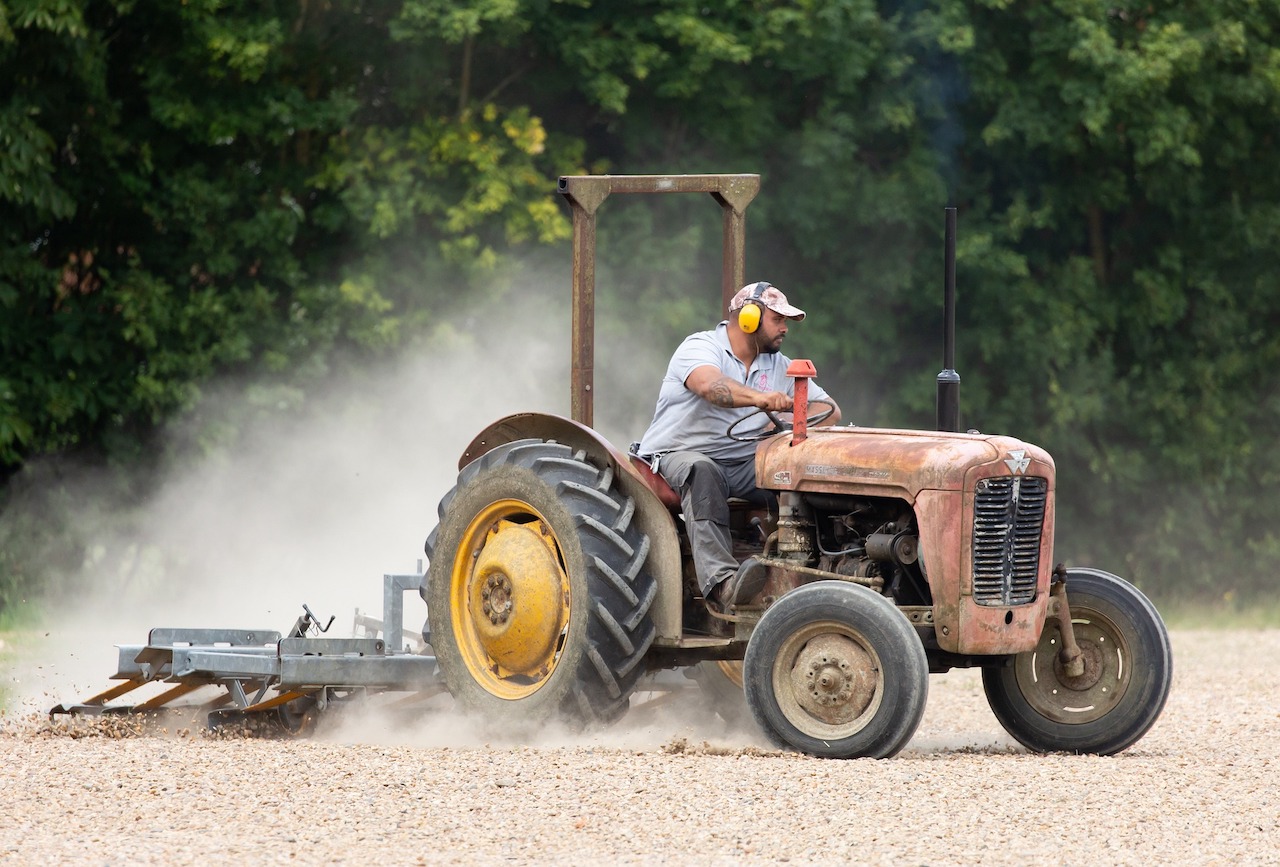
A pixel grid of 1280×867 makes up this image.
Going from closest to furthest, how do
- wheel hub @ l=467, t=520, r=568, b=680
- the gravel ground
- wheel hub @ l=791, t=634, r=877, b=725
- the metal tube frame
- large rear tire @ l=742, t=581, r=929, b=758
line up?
the gravel ground → large rear tire @ l=742, t=581, r=929, b=758 → wheel hub @ l=791, t=634, r=877, b=725 → wheel hub @ l=467, t=520, r=568, b=680 → the metal tube frame

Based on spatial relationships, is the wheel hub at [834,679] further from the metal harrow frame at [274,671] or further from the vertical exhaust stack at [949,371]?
the metal harrow frame at [274,671]

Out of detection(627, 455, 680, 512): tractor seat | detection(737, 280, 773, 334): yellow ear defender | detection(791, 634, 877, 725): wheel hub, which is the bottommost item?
detection(791, 634, 877, 725): wheel hub

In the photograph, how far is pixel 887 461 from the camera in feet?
25.5

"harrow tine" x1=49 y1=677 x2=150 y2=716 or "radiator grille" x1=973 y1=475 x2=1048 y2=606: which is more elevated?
"radiator grille" x1=973 y1=475 x2=1048 y2=606

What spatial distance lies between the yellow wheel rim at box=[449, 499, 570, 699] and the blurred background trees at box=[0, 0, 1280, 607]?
8.63 metres

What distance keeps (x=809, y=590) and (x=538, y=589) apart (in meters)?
1.25

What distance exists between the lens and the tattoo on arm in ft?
26.7

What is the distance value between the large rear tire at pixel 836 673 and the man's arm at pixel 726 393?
2.84ft

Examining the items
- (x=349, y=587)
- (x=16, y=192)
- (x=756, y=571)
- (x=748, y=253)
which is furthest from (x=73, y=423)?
(x=756, y=571)

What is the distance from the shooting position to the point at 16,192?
51.8ft

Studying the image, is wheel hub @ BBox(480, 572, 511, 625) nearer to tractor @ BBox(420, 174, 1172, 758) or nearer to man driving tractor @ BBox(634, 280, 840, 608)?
tractor @ BBox(420, 174, 1172, 758)

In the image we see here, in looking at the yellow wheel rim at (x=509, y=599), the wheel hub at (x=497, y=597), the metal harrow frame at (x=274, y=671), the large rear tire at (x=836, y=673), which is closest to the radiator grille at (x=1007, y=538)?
the large rear tire at (x=836, y=673)

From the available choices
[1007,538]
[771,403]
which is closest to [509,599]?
[771,403]

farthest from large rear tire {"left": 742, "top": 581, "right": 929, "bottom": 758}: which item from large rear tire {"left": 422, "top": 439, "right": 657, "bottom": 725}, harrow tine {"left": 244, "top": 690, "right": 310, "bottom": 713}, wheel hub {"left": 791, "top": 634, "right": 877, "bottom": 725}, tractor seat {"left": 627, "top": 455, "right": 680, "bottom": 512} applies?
harrow tine {"left": 244, "top": 690, "right": 310, "bottom": 713}
